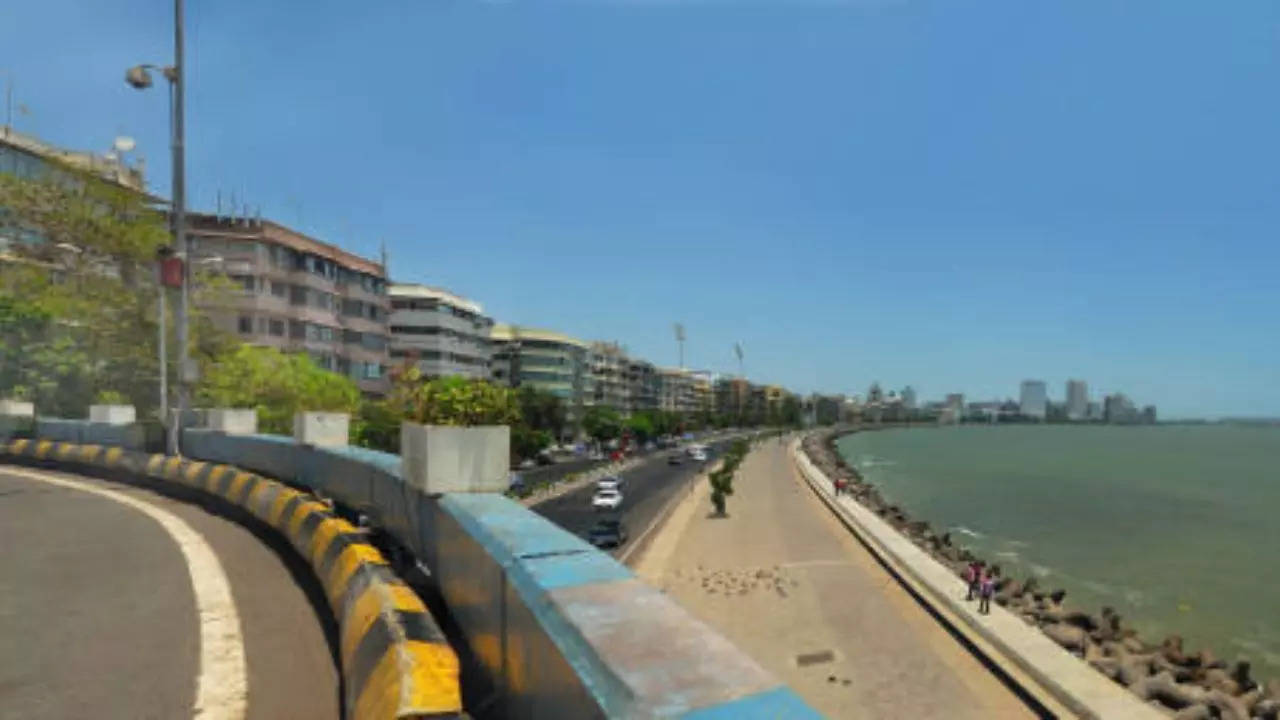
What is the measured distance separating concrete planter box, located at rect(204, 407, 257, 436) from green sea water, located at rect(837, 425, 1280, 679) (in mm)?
32865

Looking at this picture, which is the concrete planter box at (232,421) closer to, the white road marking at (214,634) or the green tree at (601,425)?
the white road marking at (214,634)

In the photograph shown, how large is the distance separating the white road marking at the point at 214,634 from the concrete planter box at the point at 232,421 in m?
4.39

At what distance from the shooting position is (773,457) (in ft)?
345

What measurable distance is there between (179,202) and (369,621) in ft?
51.1

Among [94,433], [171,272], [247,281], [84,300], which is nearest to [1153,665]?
[171,272]

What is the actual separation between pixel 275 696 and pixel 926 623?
23.5 metres

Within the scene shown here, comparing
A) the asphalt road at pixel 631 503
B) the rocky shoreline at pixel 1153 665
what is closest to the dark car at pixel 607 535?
the asphalt road at pixel 631 503

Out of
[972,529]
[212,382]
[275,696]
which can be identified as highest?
[212,382]

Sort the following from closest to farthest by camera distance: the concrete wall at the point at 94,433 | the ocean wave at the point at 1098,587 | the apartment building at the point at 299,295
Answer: the concrete wall at the point at 94,433 → the ocean wave at the point at 1098,587 → the apartment building at the point at 299,295

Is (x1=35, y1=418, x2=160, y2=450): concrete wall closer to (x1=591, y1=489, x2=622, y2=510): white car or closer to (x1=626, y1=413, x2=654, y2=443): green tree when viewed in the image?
(x1=591, y1=489, x2=622, y2=510): white car

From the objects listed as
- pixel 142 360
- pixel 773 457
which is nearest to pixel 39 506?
pixel 142 360

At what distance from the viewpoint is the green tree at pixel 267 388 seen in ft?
105

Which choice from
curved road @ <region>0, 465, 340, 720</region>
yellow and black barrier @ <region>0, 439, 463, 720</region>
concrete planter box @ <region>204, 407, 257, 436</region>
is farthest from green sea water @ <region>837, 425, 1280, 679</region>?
concrete planter box @ <region>204, 407, 257, 436</region>

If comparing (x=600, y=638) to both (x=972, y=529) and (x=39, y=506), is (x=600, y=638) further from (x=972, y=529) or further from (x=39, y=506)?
(x=972, y=529)
